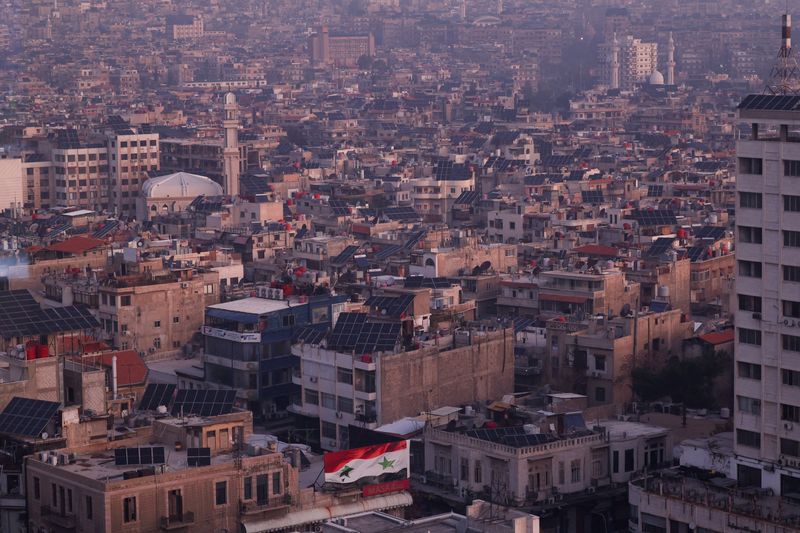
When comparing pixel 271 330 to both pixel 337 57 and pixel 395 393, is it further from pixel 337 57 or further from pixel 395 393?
pixel 337 57

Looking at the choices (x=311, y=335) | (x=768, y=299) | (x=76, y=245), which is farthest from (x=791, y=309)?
(x=76, y=245)

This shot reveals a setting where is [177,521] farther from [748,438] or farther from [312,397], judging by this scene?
[312,397]

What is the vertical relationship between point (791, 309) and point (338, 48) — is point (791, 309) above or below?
below

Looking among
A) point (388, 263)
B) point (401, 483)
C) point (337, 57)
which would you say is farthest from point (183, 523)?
point (337, 57)

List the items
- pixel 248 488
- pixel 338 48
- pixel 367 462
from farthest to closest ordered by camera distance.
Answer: pixel 338 48
pixel 367 462
pixel 248 488

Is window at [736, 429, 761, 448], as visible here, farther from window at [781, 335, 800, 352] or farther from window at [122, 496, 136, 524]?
window at [122, 496, 136, 524]
